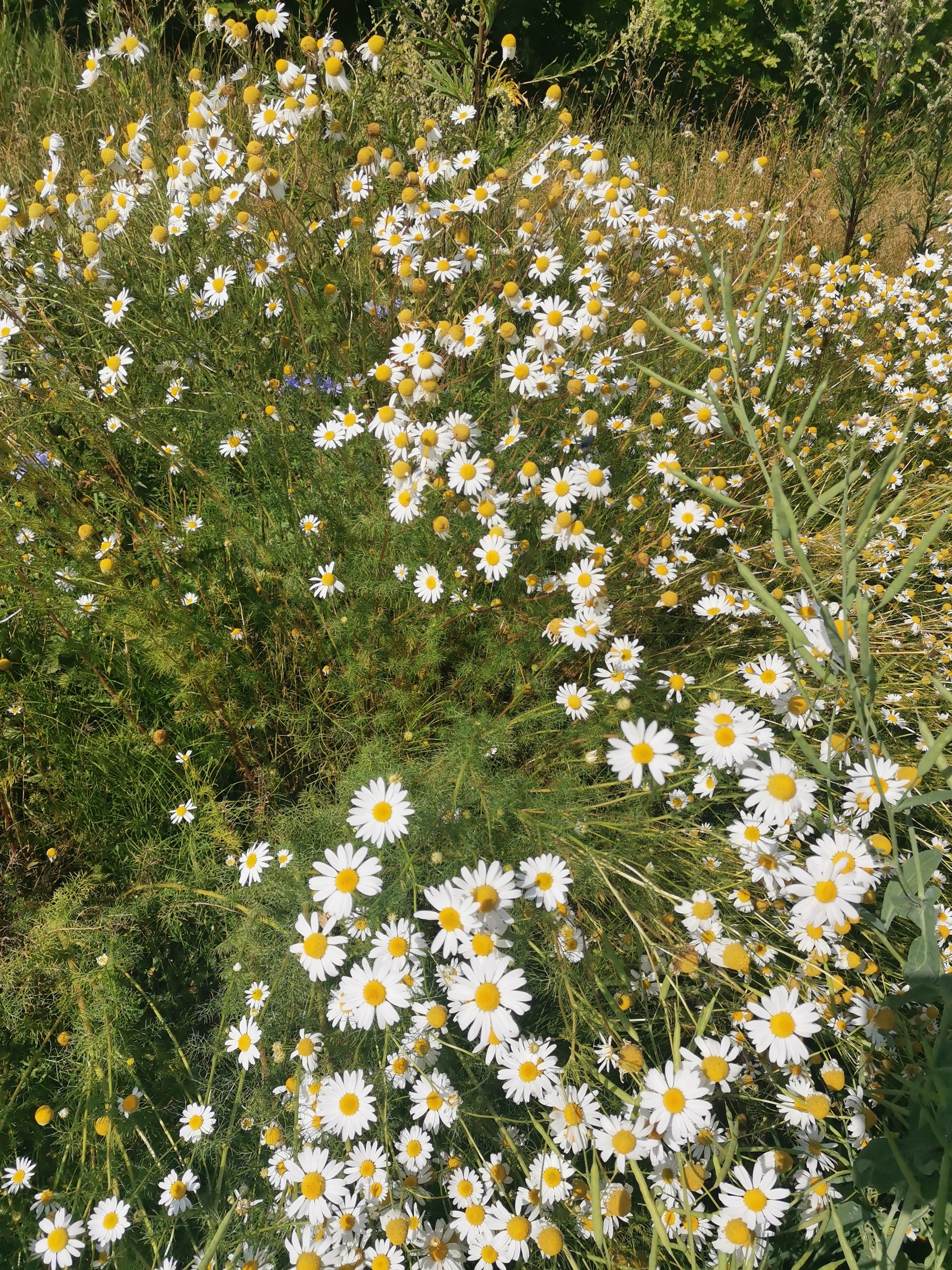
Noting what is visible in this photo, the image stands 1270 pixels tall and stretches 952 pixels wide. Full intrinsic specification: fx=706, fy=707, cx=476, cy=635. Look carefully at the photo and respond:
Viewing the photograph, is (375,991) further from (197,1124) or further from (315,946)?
(197,1124)

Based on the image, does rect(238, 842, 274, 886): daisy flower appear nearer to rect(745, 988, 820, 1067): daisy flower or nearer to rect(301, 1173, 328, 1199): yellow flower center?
rect(301, 1173, 328, 1199): yellow flower center

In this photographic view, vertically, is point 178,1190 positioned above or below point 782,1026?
below

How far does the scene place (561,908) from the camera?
1.49 meters

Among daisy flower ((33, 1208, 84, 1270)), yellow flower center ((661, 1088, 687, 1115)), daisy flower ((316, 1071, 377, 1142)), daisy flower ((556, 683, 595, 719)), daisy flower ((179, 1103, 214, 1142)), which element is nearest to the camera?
yellow flower center ((661, 1088, 687, 1115))

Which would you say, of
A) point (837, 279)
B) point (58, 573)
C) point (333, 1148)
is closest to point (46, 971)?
point (333, 1148)

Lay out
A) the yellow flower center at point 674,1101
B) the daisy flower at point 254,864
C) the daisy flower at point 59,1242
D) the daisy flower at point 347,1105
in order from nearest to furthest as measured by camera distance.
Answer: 1. the yellow flower center at point 674,1101
2. the daisy flower at point 347,1105
3. the daisy flower at point 59,1242
4. the daisy flower at point 254,864

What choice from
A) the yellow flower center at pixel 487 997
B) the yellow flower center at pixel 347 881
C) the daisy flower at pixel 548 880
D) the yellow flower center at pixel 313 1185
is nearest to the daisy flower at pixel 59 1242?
the yellow flower center at pixel 313 1185

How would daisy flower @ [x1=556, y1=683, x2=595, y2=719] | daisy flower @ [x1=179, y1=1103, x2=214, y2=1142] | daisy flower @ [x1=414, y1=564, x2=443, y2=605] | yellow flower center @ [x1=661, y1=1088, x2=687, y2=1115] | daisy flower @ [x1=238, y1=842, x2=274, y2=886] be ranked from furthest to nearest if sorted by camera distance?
daisy flower @ [x1=414, y1=564, x2=443, y2=605] < daisy flower @ [x1=556, y1=683, x2=595, y2=719] < daisy flower @ [x1=238, y1=842, x2=274, y2=886] < daisy flower @ [x1=179, y1=1103, x2=214, y2=1142] < yellow flower center @ [x1=661, y1=1088, x2=687, y2=1115]

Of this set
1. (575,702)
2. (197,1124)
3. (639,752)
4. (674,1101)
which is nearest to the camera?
(674,1101)

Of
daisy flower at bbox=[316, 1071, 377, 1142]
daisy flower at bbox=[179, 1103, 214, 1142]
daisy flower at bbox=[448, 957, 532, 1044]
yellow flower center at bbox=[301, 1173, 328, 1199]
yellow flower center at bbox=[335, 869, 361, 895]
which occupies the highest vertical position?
daisy flower at bbox=[448, 957, 532, 1044]

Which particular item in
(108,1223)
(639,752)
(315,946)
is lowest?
(108,1223)

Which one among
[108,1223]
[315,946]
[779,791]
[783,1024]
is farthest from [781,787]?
[108,1223]

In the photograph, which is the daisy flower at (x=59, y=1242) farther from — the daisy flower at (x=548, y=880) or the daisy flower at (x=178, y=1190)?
the daisy flower at (x=548, y=880)

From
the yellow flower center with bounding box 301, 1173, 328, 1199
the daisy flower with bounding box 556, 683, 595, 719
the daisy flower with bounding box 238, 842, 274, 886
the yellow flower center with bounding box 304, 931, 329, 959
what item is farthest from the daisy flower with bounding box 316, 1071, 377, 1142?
the daisy flower with bounding box 556, 683, 595, 719
